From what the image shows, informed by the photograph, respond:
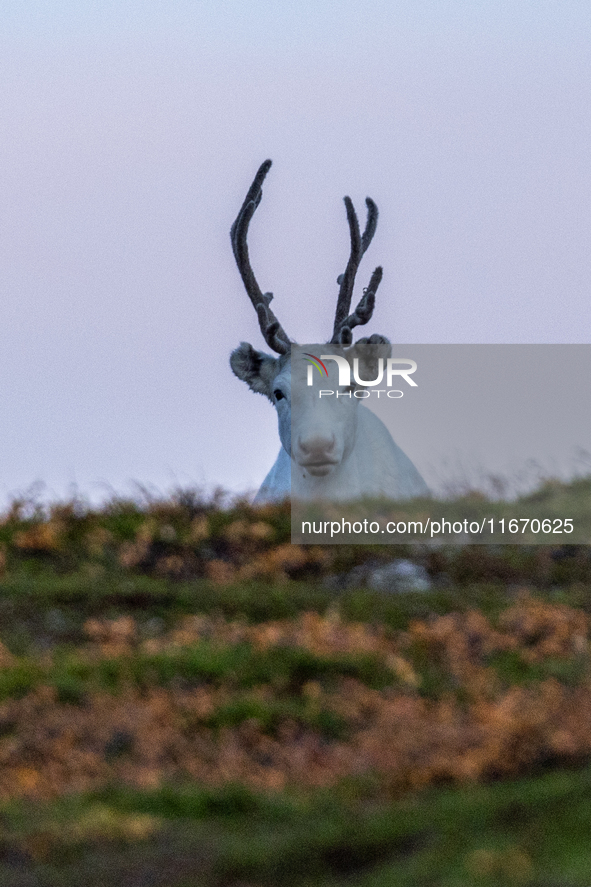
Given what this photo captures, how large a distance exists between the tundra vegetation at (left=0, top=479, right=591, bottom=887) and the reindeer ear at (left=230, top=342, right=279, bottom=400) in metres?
4.83

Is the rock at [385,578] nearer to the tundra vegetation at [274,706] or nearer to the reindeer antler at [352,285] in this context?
the tundra vegetation at [274,706]

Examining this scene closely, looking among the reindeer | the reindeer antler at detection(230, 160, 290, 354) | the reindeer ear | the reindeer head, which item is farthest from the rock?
the reindeer antler at detection(230, 160, 290, 354)

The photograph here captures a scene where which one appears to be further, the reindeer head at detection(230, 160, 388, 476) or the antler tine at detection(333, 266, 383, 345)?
the antler tine at detection(333, 266, 383, 345)

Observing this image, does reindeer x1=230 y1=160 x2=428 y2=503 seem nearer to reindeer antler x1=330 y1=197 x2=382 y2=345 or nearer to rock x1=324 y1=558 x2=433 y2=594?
reindeer antler x1=330 y1=197 x2=382 y2=345

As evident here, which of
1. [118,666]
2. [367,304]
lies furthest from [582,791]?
[367,304]

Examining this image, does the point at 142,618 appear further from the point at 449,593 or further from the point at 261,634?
the point at 449,593

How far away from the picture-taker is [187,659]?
7.18m

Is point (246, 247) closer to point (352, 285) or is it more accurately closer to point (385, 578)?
point (352, 285)

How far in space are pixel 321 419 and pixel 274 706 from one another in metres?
7.11

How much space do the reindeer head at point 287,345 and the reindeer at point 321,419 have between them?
12 mm

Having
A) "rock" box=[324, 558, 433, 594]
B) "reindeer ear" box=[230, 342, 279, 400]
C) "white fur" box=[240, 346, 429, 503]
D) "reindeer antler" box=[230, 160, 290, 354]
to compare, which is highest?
"reindeer antler" box=[230, 160, 290, 354]

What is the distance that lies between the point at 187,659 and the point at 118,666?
43 cm

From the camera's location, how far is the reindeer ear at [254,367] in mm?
14914

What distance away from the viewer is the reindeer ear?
14914 mm
